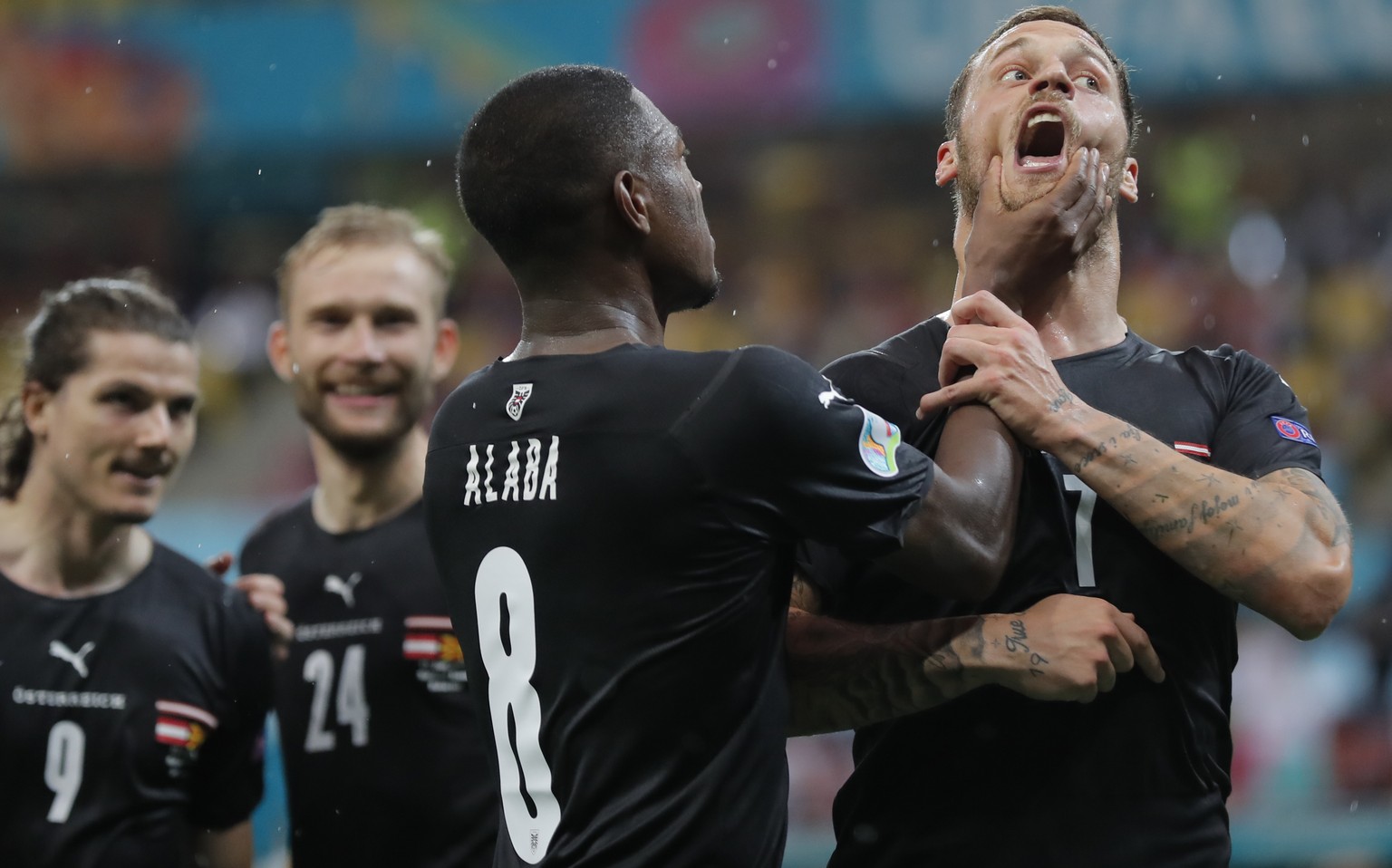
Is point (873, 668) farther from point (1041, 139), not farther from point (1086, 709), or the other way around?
point (1041, 139)

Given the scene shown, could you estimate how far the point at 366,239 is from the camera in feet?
16.3

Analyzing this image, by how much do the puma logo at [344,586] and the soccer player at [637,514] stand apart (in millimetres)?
1960

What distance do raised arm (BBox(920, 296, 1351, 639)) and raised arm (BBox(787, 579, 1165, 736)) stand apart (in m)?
0.19

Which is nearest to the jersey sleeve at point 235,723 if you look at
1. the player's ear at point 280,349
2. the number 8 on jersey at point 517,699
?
the player's ear at point 280,349

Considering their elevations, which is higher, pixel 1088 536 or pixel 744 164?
pixel 744 164

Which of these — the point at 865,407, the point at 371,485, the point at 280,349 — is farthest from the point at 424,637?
the point at 865,407

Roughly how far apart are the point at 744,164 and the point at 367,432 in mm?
10117

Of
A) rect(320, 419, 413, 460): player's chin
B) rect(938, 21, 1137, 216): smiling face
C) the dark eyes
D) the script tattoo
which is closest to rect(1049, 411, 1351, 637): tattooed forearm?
the script tattoo

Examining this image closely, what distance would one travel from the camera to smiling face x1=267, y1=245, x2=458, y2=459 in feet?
15.5

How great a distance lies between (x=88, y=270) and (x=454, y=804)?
12.8 metres

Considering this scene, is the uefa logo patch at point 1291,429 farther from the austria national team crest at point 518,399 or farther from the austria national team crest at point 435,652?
the austria national team crest at point 435,652

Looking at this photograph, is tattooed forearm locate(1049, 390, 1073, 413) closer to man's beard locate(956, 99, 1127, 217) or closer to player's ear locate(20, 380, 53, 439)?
man's beard locate(956, 99, 1127, 217)

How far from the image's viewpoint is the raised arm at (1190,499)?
2.75 m

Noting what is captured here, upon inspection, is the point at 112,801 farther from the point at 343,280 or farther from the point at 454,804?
the point at 343,280
